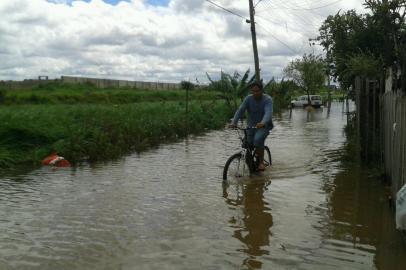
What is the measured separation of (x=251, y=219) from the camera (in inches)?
265

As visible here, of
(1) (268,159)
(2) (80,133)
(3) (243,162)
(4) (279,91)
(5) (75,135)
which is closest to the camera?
(3) (243,162)

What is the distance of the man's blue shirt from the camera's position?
959 centimetres

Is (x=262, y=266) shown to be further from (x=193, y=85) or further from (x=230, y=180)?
(x=193, y=85)

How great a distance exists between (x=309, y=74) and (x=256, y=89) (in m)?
51.9

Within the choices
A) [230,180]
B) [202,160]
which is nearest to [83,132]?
[202,160]

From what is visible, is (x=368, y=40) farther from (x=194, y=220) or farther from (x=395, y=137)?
(x=194, y=220)

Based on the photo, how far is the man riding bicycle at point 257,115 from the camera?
9.51m

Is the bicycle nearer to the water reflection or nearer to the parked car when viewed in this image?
the water reflection

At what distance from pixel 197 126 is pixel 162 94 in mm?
36950

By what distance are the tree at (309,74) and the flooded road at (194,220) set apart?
49.8m

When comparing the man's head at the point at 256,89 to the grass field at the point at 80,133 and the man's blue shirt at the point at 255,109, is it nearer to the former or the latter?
the man's blue shirt at the point at 255,109

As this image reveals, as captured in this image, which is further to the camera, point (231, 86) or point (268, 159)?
point (231, 86)

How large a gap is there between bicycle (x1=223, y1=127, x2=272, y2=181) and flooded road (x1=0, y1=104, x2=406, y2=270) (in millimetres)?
214

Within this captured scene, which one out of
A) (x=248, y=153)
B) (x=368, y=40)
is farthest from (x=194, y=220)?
(x=368, y=40)
